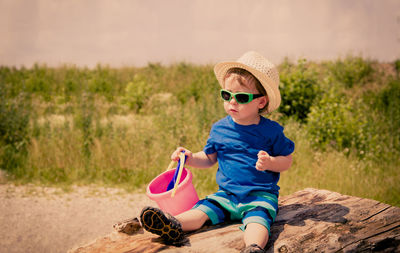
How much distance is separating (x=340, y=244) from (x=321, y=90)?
18.6 feet

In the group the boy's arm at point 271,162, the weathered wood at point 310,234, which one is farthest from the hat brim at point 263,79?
the weathered wood at point 310,234

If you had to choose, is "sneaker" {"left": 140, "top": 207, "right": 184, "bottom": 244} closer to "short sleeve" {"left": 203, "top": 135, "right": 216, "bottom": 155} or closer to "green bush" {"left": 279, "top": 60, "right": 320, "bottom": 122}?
"short sleeve" {"left": 203, "top": 135, "right": 216, "bottom": 155}

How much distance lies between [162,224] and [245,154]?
0.80 metres

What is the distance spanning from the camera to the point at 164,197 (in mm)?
2459

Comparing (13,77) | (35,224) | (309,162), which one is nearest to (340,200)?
(309,162)

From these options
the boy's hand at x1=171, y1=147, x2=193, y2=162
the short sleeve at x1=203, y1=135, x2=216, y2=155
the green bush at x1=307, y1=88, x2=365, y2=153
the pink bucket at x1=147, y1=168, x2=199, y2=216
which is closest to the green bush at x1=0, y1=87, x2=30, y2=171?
the pink bucket at x1=147, y1=168, x2=199, y2=216

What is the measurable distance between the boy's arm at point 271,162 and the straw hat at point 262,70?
40 centimetres

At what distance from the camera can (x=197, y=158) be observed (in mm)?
2732

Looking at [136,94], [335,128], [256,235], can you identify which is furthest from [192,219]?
[136,94]

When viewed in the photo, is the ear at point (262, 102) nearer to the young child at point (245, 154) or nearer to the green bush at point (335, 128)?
the young child at point (245, 154)

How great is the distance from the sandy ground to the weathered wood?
1503 mm

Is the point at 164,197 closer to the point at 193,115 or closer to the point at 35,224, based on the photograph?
the point at 35,224

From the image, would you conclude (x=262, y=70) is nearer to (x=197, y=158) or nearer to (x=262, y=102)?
(x=262, y=102)

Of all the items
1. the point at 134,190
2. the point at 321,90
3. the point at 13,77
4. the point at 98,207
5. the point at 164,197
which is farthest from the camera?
the point at 13,77
